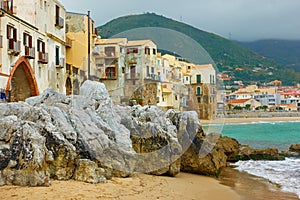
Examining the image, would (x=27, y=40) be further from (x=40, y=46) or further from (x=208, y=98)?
(x=208, y=98)

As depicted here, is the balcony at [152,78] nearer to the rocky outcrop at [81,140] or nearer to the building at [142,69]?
the building at [142,69]

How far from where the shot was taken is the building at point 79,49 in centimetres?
3391

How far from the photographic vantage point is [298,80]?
184875mm

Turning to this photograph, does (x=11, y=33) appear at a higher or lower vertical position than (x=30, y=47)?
higher

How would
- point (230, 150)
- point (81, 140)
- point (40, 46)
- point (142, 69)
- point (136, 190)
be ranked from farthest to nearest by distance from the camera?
point (142, 69) → point (40, 46) → point (230, 150) → point (81, 140) → point (136, 190)

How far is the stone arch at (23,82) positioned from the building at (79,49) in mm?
8596

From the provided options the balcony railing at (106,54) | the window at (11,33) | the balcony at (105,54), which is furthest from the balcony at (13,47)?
the balcony railing at (106,54)

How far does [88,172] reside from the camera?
32.6 feet

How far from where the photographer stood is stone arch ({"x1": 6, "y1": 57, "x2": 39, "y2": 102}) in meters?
23.3

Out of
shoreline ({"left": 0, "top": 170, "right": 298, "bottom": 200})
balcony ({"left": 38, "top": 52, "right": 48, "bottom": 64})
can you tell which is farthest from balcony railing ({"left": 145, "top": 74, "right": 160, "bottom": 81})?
shoreline ({"left": 0, "top": 170, "right": 298, "bottom": 200})

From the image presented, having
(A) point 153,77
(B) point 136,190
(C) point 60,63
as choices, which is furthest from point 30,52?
(A) point 153,77

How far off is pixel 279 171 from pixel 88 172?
12.2 m

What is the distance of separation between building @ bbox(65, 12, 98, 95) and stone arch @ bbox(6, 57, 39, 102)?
8.60 meters

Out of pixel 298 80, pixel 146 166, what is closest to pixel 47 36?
pixel 146 166
